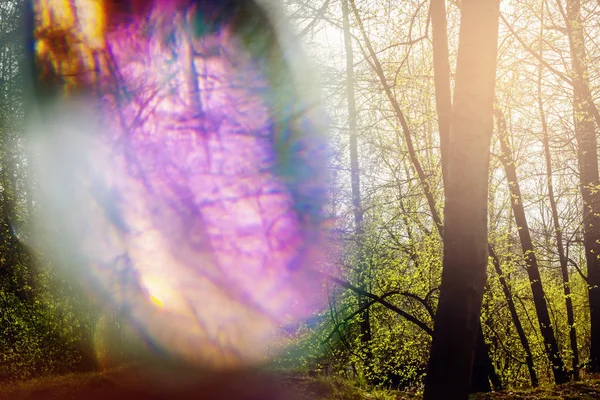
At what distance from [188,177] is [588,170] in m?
7.75

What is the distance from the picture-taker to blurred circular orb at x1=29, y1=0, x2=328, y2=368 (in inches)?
281

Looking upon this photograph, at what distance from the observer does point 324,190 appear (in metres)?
8.48

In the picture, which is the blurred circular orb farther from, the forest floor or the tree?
the tree

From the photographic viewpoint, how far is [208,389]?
6512mm

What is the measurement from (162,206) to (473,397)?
516cm

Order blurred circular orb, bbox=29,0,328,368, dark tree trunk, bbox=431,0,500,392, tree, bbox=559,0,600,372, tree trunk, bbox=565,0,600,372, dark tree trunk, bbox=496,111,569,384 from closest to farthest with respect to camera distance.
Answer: dark tree trunk, bbox=431,0,500,392 → blurred circular orb, bbox=29,0,328,368 → tree, bbox=559,0,600,372 → tree trunk, bbox=565,0,600,372 → dark tree trunk, bbox=496,111,569,384

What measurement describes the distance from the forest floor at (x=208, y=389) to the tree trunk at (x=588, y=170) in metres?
2.94

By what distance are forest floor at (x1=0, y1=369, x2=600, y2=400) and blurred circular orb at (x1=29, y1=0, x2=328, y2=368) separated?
3.05ft

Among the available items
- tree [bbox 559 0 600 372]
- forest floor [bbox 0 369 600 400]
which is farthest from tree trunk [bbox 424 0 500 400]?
tree [bbox 559 0 600 372]

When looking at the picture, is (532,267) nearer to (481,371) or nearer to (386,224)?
(481,371)

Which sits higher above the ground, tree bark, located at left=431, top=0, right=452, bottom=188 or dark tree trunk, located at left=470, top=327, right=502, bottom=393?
tree bark, located at left=431, top=0, right=452, bottom=188

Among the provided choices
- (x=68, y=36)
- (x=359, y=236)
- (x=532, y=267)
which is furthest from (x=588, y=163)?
(x=68, y=36)

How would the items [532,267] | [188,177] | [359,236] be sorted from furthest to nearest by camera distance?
[532,267], [359,236], [188,177]

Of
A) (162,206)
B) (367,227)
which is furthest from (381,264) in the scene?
(162,206)
